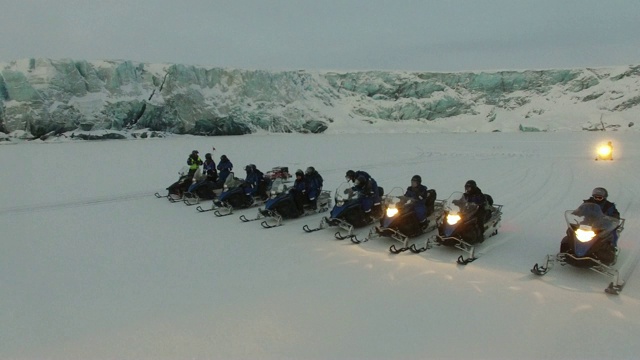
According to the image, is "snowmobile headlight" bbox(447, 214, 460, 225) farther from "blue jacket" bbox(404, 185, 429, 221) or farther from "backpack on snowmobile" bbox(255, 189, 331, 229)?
"backpack on snowmobile" bbox(255, 189, 331, 229)

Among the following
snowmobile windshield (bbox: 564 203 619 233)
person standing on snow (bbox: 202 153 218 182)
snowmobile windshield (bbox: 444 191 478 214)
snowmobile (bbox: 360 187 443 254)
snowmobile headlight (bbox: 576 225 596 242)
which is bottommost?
person standing on snow (bbox: 202 153 218 182)

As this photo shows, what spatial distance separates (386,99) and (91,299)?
77.4 m

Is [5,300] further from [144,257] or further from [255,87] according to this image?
[255,87]

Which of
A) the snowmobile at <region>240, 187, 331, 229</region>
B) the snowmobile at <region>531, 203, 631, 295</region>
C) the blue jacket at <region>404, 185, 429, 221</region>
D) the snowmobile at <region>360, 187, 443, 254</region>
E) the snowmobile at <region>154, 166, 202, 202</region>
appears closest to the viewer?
the snowmobile at <region>531, 203, 631, 295</region>

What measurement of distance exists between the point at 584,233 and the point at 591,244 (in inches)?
7.2

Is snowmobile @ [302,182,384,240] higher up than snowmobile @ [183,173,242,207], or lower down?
higher up

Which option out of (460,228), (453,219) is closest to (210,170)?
(453,219)

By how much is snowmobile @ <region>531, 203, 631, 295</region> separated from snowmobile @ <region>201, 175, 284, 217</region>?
6173mm

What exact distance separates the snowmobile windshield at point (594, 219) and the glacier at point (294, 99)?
52.6 meters

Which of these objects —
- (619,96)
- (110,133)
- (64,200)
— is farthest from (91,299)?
(619,96)

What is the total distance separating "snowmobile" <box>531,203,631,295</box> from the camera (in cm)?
564

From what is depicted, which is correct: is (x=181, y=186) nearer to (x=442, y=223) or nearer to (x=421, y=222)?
(x=421, y=222)

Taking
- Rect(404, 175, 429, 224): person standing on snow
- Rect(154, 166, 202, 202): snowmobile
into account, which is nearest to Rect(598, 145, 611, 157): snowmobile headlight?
Rect(404, 175, 429, 224): person standing on snow

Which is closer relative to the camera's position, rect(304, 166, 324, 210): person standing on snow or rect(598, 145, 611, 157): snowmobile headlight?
rect(304, 166, 324, 210): person standing on snow
